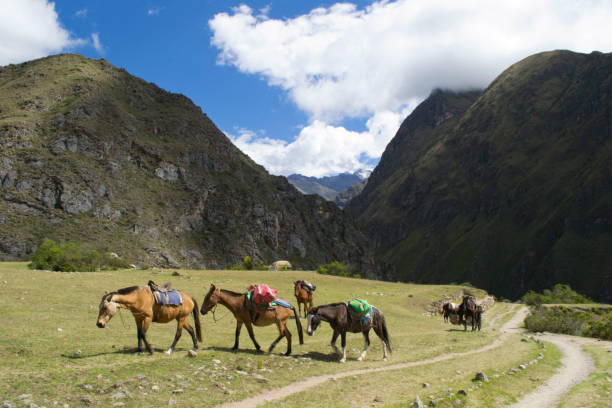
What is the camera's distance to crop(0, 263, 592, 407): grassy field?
9.70 m

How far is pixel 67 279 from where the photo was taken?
3088 centimetres

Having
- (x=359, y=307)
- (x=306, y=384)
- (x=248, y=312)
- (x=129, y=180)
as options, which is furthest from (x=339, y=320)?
(x=129, y=180)

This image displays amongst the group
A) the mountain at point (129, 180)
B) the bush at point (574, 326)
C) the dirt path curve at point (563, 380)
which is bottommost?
the bush at point (574, 326)

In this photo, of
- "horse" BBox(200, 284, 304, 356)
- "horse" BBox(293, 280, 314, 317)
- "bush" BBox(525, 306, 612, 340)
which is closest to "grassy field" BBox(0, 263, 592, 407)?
"horse" BBox(200, 284, 304, 356)

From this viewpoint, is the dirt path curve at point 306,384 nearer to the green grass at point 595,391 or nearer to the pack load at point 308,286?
the green grass at point 595,391

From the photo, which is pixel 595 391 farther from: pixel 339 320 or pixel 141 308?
pixel 141 308

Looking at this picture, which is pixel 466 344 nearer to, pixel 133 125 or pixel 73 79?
pixel 133 125

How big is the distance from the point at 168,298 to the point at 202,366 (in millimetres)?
3119

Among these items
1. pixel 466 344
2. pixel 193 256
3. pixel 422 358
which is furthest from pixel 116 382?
pixel 193 256

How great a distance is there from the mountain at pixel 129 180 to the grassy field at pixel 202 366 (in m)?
73.8

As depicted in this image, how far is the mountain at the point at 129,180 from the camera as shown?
87.3 metres

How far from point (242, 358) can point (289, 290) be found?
88.3 feet

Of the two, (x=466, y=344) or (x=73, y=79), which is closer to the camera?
(x=466, y=344)

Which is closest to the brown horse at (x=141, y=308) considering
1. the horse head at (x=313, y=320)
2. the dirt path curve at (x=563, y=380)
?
the horse head at (x=313, y=320)
